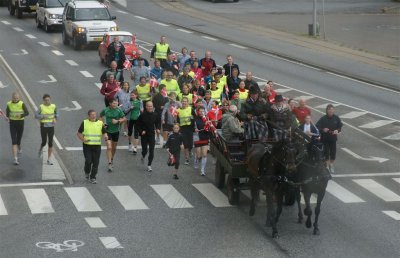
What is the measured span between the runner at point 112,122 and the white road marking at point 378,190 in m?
6.37

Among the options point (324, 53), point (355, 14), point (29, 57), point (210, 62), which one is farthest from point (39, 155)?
point (355, 14)

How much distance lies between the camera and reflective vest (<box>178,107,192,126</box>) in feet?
91.6

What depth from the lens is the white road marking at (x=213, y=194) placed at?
24156mm

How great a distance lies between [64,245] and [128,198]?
4259 mm

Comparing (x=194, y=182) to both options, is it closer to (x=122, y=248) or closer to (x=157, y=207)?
(x=157, y=207)

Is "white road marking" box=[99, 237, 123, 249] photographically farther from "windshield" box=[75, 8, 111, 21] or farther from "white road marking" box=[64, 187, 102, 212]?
"windshield" box=[75, 8, 111, 21]

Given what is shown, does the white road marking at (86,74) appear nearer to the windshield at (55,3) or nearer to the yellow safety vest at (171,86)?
the yellow safety vest at (171,86)

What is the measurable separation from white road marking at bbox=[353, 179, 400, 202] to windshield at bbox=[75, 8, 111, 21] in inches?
1112

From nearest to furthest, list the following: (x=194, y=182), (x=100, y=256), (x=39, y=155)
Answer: (x=100, y=256)
(x=194, y=182)
(x=39, y=155)

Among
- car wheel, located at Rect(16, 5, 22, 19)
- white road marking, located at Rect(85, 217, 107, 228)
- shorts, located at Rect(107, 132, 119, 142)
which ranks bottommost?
car wheel, located at Rect(16, 5, 22, 19)

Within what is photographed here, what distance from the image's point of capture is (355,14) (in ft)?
238

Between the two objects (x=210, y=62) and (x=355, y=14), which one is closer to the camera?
(x=210, y=62)

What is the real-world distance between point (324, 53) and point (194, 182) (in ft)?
90.7

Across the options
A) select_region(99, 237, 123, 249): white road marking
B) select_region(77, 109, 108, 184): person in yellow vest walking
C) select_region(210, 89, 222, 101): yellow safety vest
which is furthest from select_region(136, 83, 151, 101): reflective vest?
select_region(99, 237, 123, 249): white road marking
